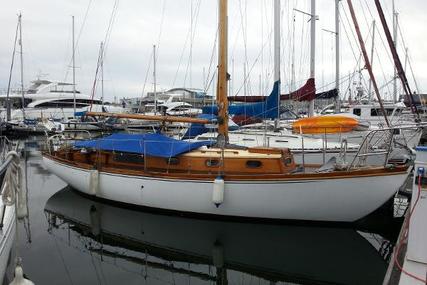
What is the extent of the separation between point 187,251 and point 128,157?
3659 mm

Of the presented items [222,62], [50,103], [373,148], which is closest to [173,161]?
[222,62]

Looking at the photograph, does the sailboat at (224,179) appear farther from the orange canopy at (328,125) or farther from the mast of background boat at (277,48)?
the mast of background boat at (277,48)

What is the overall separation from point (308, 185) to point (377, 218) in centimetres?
252

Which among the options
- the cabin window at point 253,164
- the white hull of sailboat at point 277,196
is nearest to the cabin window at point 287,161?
the cabin window at point 253,164

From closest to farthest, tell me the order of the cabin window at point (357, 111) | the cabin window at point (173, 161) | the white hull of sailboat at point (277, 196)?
the white hull of sailboat at point (277, 196)
the cabin window at point (173, 161)
the cabin window at point (357, 111)

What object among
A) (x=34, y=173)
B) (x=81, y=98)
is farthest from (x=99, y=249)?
(x=81, y=98)

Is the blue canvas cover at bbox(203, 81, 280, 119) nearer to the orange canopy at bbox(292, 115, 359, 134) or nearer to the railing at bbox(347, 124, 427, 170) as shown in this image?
the orange canopy at bbox(292, 115, 359, 134)

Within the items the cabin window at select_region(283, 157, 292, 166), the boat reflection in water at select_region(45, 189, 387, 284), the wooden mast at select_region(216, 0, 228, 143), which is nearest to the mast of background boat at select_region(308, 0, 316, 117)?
the wooden mast at select_region(216, 0, 228, 143)

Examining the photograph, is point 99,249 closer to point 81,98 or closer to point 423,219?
point 423,219

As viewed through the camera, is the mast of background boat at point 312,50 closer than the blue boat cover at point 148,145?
No

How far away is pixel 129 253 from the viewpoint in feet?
26.8

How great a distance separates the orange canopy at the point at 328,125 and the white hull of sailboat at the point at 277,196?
4.44m

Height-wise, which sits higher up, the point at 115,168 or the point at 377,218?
the point at 115,168

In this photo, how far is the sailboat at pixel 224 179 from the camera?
839cm
